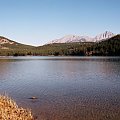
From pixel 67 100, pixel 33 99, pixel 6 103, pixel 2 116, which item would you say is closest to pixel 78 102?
pixel 67 100

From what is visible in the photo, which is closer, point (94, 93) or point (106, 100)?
point (106, 100)

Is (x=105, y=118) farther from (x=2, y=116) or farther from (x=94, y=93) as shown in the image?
(x=94, y=93)

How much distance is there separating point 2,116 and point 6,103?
3736 millimetres

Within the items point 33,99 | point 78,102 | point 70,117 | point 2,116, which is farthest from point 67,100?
point 2,116

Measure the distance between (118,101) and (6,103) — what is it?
14721 millimetres

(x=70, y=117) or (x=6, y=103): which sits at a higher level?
(x=6, y=103)

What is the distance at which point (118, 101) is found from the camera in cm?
3030

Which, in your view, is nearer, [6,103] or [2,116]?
[2,116]

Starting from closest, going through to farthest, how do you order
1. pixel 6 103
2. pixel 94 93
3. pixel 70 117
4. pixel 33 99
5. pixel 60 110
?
pixel 6 103 → pixel 70 117 → pixel 60 110 → pixel 33 99 → pixel 94 93

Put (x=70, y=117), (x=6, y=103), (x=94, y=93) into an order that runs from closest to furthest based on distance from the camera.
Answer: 1. (x=6, y=103)
2. (x=70, y=117)
3. (x=94, y=93)

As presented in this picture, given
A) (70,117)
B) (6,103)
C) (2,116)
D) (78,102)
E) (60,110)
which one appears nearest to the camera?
(2,116)

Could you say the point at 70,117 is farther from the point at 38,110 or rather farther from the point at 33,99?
the point at 33,99

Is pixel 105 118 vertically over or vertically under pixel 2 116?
under

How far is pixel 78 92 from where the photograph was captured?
1473 inches
